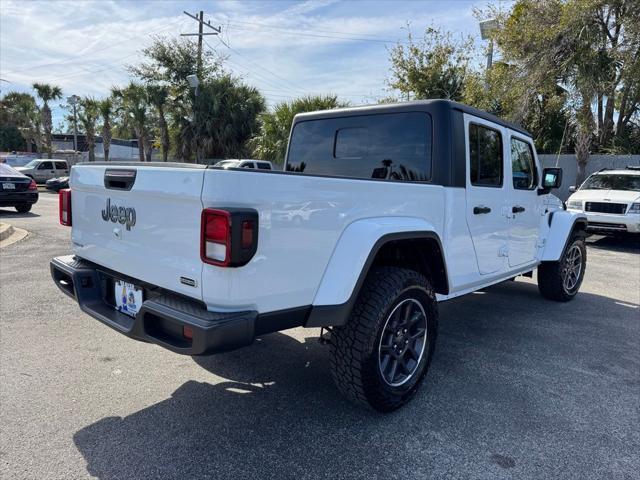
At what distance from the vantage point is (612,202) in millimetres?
10062

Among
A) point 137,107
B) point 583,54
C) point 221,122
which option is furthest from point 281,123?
point 137,107

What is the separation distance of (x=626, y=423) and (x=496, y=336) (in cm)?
156

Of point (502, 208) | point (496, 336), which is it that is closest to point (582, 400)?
point (496, 336)

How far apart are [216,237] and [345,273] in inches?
30.2

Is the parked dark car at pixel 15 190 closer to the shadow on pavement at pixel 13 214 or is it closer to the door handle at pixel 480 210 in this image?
the shadow on pavement at pixel 13 214

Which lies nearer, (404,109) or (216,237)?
(216,237)

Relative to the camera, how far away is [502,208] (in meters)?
4.05

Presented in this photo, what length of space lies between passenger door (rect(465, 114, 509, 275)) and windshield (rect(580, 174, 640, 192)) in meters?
8.52

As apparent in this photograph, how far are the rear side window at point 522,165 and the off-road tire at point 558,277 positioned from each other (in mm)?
1161

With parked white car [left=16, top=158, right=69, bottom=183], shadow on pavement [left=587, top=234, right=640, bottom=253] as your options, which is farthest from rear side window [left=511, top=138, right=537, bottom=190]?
parked white car [left=16, top=158, right=69, bottom=183]

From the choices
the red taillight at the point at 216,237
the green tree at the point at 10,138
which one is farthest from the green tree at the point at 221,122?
the green tree at the point at 10,138

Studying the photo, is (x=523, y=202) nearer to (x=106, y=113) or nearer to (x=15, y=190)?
(x=15, y=190)

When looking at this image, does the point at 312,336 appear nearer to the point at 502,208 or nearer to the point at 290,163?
the point at 290,163

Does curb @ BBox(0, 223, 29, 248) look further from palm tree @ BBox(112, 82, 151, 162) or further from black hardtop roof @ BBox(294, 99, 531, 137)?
palm tree @ BBox(112, 82, 151, 162)
